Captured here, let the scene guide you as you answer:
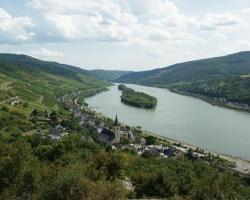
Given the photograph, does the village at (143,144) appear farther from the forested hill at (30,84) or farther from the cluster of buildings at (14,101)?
the forested hill at (30,84)

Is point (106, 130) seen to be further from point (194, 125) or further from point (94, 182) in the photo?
point (94, 182)

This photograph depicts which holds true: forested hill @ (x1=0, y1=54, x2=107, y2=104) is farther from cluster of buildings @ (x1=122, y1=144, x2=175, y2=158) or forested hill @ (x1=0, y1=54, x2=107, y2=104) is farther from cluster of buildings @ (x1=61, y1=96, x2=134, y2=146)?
cluster of buildings @ (x1=122, y1=144, x2=175, y2=158)

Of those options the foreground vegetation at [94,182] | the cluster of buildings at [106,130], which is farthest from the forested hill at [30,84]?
the foreground vegetation at [94,182]

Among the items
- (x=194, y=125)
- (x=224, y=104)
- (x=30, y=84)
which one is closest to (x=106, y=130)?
(x=194, y=125)

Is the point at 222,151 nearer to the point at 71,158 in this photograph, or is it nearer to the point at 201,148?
the point at 201,148

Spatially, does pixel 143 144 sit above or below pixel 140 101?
above

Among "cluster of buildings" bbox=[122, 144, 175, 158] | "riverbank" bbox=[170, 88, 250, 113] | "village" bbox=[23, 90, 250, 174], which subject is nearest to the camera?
"village" bbox=[23, 90, 250, 174]

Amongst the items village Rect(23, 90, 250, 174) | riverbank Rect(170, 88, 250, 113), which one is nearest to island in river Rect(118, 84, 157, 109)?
riverbank Rect(170, 88, 250, 113)

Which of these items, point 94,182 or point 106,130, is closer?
point 94,182

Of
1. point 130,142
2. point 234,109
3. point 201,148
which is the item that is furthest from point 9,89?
point 234,109
